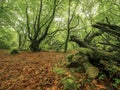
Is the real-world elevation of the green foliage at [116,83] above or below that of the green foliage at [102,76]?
below

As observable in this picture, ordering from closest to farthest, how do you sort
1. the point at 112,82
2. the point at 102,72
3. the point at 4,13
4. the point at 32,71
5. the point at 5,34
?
the point at 112,82 < the point at 102,72 < the point at 32,71 < the point at 4,13 < the point at 5,34

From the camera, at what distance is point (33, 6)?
13.7 meters

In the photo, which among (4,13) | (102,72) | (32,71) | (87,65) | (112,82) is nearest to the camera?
(112,82)

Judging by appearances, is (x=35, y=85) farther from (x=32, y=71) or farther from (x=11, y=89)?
(x=32, y=71)

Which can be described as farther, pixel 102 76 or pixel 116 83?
pixel 102 76

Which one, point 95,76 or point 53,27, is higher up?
point 53,27

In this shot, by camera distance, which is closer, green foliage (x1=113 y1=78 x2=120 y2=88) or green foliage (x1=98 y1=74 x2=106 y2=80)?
green foliage (x1=113 y1=78 x2=120 y2=88)

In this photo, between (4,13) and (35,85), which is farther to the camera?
(4,13)

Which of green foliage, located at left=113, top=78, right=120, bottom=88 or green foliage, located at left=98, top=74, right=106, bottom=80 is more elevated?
green foliage, located at left=98, top=74, right=106, bottom=80

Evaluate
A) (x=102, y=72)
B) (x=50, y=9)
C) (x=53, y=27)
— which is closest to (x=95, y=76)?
(x=102, y=72)

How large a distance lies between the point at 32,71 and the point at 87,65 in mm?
2107

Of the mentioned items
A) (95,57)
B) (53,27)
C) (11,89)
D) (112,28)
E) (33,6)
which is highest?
(33,6)

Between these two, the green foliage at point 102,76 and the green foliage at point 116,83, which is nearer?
the green foliage at point 116,83

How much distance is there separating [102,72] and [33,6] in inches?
441
